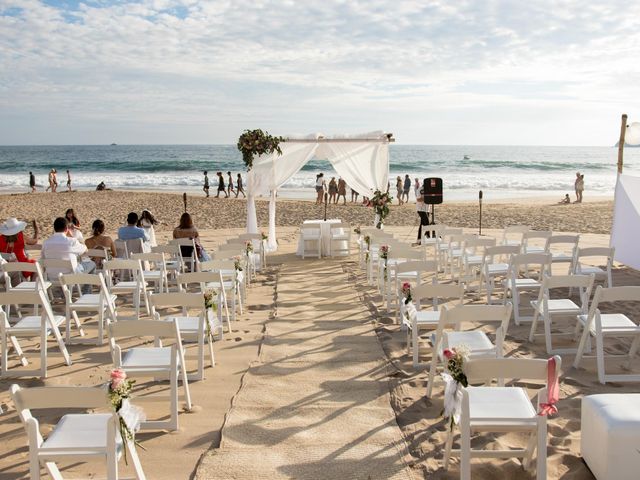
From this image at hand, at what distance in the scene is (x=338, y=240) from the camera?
1163cm

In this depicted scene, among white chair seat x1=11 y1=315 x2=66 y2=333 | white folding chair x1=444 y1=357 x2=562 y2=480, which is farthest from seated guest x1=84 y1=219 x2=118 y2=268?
white folding chair x1=444 y1=357 x2=562 y2=480

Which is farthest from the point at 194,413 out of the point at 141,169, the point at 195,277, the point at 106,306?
the point at 141,169

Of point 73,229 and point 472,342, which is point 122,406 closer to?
point 472,342

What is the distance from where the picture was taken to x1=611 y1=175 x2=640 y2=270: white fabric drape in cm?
960

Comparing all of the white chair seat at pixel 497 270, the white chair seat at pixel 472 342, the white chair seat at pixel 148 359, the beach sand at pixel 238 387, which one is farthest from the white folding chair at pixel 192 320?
the white chair seat at pixel 497 270

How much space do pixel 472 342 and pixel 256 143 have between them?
7487mm

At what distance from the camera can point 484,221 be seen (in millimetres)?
17969

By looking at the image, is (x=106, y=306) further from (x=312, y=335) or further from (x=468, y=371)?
(x=468, y=371)

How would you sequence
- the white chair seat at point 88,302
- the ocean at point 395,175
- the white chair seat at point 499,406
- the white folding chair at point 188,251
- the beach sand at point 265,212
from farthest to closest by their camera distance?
the ocean at point 395,175
the beach sand at point 265,212
the white folding chair at point 188,251
the white chair seat at point 88,302
the white chair seat at point 499,406

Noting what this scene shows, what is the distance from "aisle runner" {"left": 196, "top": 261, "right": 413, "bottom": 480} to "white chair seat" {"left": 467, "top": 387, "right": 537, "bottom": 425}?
1.94 ft

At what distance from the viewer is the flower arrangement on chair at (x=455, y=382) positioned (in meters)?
3.32

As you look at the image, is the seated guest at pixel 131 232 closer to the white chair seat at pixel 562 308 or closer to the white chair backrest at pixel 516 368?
the white chair seat at pixel 562 308

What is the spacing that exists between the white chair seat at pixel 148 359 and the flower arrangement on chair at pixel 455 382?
1994 millimetres

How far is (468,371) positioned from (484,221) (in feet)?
50.5
